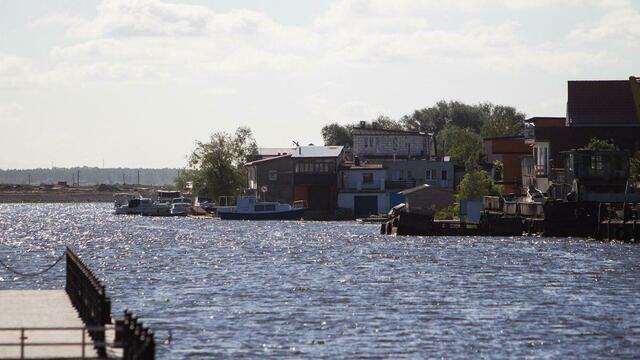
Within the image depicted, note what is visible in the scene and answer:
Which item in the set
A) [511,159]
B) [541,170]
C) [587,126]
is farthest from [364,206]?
[587,126]

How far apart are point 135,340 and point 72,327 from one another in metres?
4.82

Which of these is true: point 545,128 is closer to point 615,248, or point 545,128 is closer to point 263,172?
point 615,248

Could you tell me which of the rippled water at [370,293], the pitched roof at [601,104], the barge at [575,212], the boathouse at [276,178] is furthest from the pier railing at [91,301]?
the boathouse at [276,178]

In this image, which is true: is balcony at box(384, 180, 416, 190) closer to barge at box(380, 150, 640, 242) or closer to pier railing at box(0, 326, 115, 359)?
barge at box(380, 150, 640, 242)

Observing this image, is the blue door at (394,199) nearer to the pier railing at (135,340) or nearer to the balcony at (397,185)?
the balcony at (397,185)

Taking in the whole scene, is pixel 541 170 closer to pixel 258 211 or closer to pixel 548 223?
pixel 548 223

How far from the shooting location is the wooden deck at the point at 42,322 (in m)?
38.9

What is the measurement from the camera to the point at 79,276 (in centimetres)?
5150

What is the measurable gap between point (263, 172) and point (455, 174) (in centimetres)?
2422

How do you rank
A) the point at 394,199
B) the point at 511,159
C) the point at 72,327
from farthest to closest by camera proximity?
1. the point at 394,199
2. the point at 511,159
3. the point at 72,327

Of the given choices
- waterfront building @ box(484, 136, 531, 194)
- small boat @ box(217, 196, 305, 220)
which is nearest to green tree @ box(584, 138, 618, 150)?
waterfront building @ box(484, 136, 531, 194)

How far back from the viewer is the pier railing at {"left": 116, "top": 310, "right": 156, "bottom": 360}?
3403cm

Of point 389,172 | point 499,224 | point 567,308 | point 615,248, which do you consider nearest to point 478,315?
point 567,308

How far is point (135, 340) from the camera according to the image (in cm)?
3606
